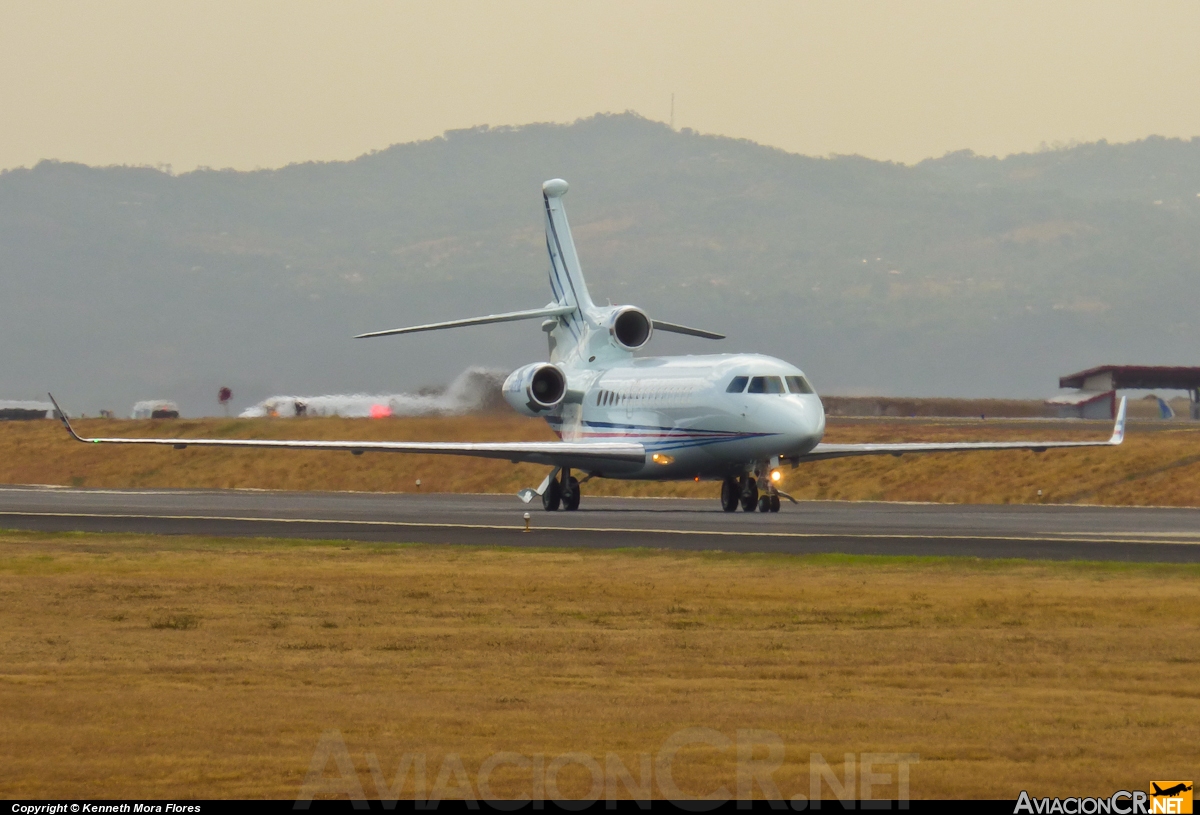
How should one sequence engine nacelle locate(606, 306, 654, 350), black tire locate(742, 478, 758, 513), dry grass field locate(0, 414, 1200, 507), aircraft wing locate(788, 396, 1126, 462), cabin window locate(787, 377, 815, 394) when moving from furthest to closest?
dry grass field locate(0, 414, 1200, 507), engine nacelle locate(606, 306, 654, 350), black tire locate(742, 478, 758, 513), aircraft wing locate(788, 396, 1126, 462), cabin window locate(787, 377, 815, 394)

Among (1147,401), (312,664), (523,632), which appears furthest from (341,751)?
(1147,401)

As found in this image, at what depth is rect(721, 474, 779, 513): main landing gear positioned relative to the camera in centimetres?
4691

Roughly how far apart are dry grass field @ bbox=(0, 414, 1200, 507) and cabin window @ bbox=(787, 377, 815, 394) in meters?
15.9

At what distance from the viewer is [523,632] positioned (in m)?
19.5

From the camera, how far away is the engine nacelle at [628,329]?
55750mm

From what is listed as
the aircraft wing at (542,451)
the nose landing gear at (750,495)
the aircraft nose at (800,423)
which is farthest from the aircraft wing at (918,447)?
the aircraft wing at (542,451)

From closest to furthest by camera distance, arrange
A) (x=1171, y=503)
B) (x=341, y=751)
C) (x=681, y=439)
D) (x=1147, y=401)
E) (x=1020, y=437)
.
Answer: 1. (x=341, y=751)
2. (x=681, y=439)
3. (x=1171, y=503)
4. (x=1020, y=437)
5. (x=1147, y=401)

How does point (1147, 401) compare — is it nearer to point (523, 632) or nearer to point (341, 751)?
point (523, 632)

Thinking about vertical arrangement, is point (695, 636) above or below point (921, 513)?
below

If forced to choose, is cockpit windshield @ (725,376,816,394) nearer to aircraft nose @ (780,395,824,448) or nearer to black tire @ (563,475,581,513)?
aircraft nose @ (780,395,824,448)

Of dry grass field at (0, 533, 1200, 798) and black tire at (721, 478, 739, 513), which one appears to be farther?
black tire at (721, 478, 739, 513)

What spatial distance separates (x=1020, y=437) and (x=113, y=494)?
3766cm

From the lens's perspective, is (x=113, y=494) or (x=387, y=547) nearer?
(x=387, y=547)

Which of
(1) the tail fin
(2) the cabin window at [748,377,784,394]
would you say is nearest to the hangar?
(1) the tail fin
